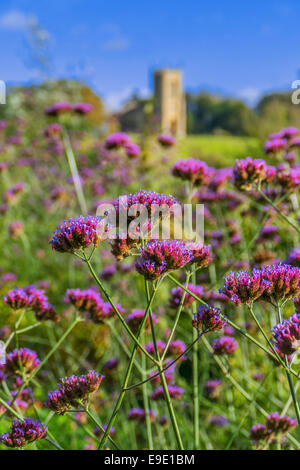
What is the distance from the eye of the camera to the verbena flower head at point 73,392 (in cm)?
112

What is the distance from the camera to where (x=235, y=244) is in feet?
9.60

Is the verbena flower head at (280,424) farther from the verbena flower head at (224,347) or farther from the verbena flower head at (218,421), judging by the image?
the verbena flower head at (218,421)

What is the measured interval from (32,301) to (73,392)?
1.52ft

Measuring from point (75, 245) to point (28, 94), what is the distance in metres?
7.52

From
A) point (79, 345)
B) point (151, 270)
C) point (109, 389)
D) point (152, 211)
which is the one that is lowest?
point (109, 389)

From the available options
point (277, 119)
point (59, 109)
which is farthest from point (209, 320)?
point (277, 119)

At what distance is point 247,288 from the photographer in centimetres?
105

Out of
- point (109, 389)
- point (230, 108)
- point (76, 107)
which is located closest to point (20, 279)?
point (109, 389)

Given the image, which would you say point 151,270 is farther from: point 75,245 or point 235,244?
point 235,244

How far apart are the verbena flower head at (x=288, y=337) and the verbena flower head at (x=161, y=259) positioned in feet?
0.89

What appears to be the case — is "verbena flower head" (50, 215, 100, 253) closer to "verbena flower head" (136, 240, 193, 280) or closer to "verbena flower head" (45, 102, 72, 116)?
"verbena flower head" (136, 240, 193, 280)

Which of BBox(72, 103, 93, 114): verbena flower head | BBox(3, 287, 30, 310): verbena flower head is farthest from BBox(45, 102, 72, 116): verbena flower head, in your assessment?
BBox(3, 287, 30, 310): verbena flower head

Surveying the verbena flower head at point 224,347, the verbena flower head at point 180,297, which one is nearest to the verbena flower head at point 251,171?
the verbena flower head at point 180,297

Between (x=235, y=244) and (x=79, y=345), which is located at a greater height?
(x=235, y=244)
